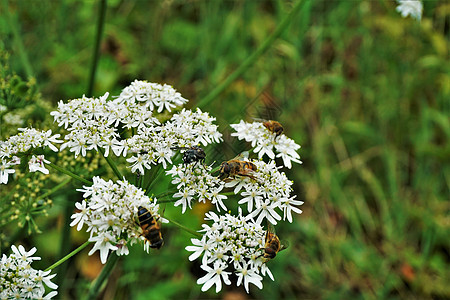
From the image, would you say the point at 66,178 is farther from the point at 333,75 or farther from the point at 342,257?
the point at 333,75

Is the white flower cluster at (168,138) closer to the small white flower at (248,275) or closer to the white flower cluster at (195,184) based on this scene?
the white flower cluster at (195,184)

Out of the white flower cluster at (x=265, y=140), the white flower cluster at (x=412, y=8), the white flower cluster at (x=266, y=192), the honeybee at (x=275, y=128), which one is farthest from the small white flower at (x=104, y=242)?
the white flower cluster at (x=412, y=8)

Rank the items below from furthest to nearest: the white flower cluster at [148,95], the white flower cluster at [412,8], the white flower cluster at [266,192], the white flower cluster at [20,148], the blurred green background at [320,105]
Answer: the blurred green background at [320,105] → the white flower cluster at [412,8] → the white flower cluster at [148,95] → the white flower cluster at [266,192] → the white flower cluster at [20,148]

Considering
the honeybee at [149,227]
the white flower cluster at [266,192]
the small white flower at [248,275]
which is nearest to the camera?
the honeybee at [149,227]

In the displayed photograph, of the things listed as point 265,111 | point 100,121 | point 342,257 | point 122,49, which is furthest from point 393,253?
point 122,49

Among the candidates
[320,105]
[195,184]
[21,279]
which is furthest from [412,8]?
[21,279]

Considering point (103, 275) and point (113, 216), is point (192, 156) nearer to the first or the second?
point (113, 216)

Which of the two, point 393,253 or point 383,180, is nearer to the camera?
point 393,253
